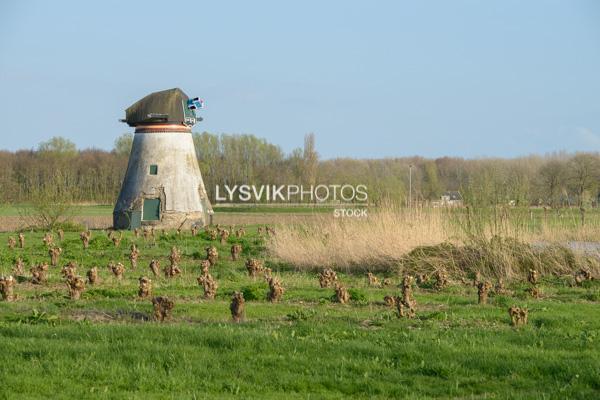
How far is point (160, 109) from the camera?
35.8m

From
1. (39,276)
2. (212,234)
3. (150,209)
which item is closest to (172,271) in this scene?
(39,276)

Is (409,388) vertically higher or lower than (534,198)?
lower

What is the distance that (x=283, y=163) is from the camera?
81688 millimetres

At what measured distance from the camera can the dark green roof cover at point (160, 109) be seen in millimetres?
35781

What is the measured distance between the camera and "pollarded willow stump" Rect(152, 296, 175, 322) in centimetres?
1150

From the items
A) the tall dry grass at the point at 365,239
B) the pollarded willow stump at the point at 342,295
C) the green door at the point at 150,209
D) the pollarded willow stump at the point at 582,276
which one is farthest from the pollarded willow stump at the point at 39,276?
the green door at the point at 150,209

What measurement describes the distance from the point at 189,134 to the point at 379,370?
94.1 ft

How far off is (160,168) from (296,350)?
2707 cm

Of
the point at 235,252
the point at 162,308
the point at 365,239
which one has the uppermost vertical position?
the point at 365,239

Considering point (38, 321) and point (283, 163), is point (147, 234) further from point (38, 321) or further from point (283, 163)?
point (283, 163)

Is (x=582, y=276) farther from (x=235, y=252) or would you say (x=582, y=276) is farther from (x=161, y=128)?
(x=161, y=128)

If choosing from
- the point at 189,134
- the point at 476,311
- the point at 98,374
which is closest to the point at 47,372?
the point at 98,374

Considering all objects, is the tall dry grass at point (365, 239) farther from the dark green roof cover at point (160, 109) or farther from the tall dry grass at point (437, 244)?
the dark green roof cover at point (160, 109)

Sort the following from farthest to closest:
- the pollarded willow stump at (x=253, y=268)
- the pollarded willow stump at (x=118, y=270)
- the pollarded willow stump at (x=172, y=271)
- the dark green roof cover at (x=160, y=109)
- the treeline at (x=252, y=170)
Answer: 1. the treeline at (x=252, y=170)
2. the dark green roof cover at (x=160, y=109)
3. the pollarded willow stump at (x=253, y=268)
4. the pollarded willow stump at (x=172, y=271)
5. the pollarded willow stump at (x=118, y=270)
